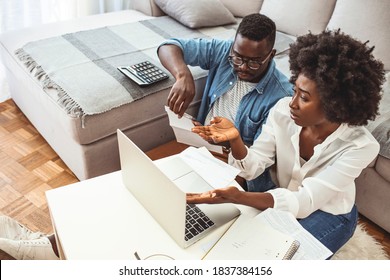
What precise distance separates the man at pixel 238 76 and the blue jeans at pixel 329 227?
21 centimetres

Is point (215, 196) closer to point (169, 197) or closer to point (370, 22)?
point (169, 197)

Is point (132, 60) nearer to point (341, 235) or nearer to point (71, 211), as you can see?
point (71, 211)

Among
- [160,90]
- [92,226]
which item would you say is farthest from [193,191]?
[160,90]

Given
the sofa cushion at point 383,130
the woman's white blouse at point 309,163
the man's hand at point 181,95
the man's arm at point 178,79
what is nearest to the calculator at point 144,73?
the man's arm at point 178,79

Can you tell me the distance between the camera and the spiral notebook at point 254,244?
32.4 inches

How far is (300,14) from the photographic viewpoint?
1.93 meters

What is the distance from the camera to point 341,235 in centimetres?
110

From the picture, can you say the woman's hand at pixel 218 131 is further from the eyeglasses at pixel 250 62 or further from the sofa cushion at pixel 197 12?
the sofa cushion at pixel 197 12

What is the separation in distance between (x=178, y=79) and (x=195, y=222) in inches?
23.9

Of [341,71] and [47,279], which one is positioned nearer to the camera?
[47,279]

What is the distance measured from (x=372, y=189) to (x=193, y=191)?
2.73 ft

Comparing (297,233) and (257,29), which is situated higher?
(257,29)

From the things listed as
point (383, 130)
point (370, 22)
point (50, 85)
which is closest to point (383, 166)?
point (383, 130)

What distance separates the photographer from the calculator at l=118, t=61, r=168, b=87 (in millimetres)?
1450
